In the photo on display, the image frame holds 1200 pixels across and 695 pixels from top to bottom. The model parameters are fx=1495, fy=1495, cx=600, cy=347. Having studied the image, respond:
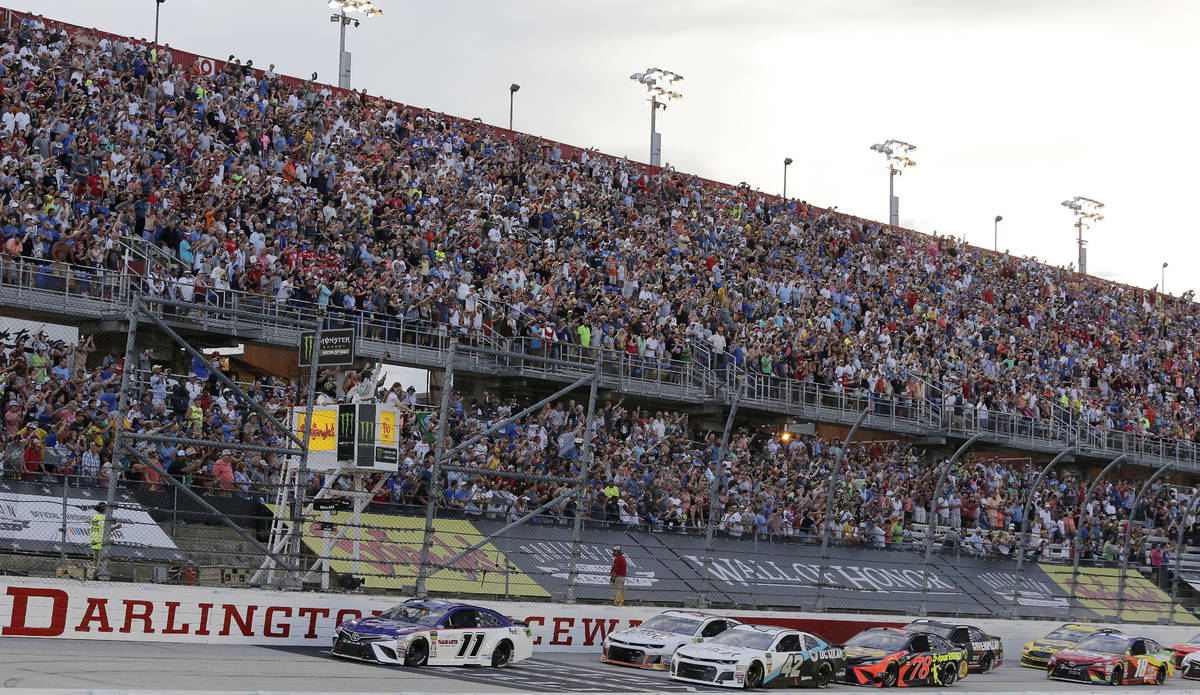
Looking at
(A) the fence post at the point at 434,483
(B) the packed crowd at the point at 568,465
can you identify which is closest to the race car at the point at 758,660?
(B) the packed crowd at the point at 568,465

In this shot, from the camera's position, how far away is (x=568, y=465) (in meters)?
30.0

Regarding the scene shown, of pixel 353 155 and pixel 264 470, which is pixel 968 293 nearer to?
pixel 353 155

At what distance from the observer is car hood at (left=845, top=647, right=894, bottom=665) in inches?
983

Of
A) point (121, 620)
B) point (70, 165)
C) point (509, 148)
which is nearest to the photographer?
point (121, 620)

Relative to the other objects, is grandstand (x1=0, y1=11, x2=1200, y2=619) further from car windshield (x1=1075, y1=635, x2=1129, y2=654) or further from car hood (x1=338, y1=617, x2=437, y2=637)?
car windshield (x1=1075, y1=635, x2=1129, y2=654)

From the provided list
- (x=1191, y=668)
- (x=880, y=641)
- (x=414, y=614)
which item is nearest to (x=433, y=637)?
(x=414, y=614)

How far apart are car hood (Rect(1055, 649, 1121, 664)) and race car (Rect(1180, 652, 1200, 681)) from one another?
3729 millimetres

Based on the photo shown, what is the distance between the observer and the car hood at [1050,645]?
29.4 meters

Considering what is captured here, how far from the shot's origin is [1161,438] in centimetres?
4866

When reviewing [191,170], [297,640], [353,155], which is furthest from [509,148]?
[297,640]

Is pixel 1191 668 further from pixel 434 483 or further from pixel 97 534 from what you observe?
pixel 97 534

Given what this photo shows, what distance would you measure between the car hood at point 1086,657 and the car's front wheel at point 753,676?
8.31 m

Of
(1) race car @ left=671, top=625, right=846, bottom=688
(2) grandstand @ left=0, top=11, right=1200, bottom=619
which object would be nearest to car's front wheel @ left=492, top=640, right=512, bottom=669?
(2) grandstand @ left=0, top=11, right=1200, bottom=619

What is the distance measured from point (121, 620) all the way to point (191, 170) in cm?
1291
